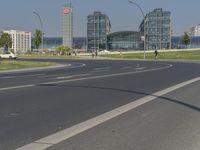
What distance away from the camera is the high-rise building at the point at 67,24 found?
142500mm

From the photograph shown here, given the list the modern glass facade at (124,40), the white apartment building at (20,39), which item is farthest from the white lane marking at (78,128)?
the white apartment building at (20,39)

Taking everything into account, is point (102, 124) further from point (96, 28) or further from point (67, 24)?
point (96, 28)

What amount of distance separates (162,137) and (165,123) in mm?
1830

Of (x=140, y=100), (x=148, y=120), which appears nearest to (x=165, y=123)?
(x=148, y=120)

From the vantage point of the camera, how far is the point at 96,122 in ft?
35.8

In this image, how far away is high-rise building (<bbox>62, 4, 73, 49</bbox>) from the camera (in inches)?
5610

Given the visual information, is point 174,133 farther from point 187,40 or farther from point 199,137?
point 187,40

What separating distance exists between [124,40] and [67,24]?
3500 centimetres

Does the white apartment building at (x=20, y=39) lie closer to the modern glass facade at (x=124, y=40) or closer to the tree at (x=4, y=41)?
the modern glass facade at (x=124, y=40)

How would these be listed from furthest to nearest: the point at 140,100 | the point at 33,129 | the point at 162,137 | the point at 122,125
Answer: the point at 140,100
the point at 122,125
the point at 33,129
the point at 162,137

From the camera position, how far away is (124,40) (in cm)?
17625

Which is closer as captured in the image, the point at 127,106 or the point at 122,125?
the point at 122,125

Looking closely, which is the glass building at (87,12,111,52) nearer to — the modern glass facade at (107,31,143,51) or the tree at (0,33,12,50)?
the modern glass facade at (107,31,143,51)

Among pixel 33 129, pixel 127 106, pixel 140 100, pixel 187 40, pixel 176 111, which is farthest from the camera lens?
pixel 187 40
